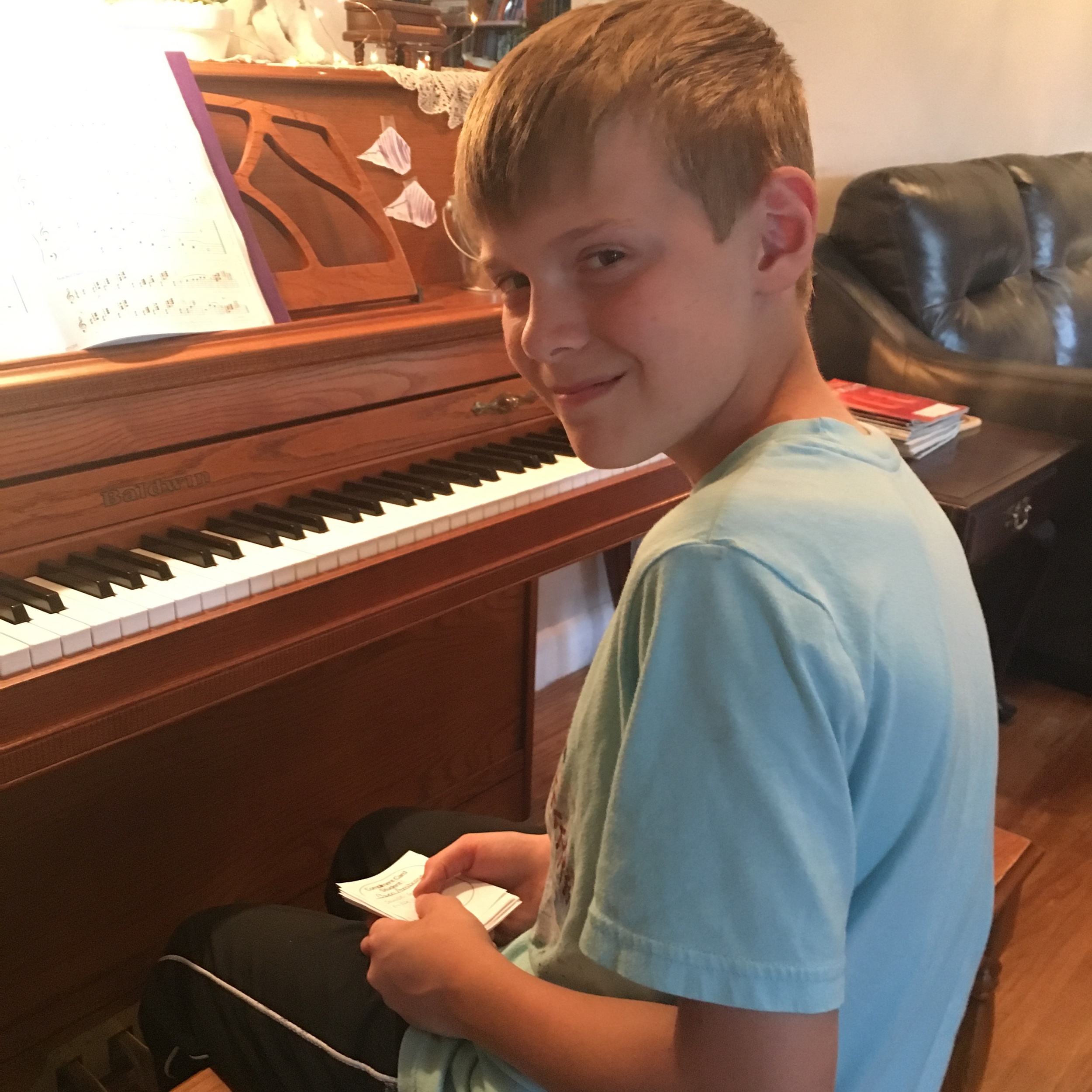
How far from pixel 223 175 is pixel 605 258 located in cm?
87

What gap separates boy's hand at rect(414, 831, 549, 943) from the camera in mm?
931

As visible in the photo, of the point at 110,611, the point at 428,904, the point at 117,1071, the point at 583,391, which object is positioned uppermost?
the point at 583,391

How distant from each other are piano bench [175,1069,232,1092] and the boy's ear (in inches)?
30.0

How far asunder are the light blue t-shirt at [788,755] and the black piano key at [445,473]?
79cm

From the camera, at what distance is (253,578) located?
3.50 ft

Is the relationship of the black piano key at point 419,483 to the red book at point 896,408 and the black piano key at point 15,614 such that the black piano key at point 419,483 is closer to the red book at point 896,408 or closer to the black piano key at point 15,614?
the black piano key at point 15,614

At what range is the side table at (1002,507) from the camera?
1892 millimetres

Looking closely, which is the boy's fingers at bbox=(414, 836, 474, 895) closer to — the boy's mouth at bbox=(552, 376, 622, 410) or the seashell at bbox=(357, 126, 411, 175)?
the boy's mouth at bbox=(552, 376, 622, 410)

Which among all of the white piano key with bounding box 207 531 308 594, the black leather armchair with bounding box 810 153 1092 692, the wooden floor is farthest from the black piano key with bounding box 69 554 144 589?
the black leather armchair with bounding box 810 153 1092 692

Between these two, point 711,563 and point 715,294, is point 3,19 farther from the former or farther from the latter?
point 711,563

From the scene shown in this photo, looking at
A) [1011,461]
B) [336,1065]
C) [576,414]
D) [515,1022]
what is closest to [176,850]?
[336,1065]

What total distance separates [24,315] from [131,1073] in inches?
41.5

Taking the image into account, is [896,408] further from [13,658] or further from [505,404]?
[13,658]

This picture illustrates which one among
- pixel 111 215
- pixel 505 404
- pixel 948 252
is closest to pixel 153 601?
pixel 111 215
